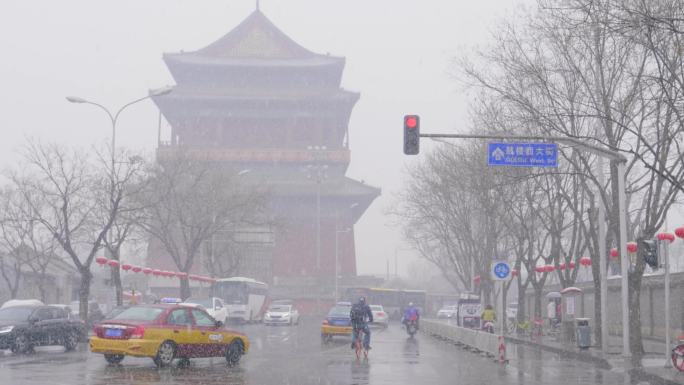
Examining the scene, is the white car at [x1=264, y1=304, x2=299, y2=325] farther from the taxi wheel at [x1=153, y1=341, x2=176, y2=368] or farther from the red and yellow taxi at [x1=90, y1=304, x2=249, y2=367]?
the taxi wheel at [x1=153, y1=341, x2=176, y2=368]

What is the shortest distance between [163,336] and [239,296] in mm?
35251

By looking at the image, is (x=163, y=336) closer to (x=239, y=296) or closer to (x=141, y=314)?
(x=141, y=314)

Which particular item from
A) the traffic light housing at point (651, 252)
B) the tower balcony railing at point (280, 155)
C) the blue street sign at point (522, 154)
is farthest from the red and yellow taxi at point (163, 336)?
the tower balcony railing at point (280, 155)

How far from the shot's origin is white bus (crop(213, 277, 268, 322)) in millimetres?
52812

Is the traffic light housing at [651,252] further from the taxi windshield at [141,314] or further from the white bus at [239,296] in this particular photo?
the white bus at [239,296]

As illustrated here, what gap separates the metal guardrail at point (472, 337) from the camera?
24.2 m

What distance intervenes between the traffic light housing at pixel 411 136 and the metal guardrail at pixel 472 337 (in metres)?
6.26

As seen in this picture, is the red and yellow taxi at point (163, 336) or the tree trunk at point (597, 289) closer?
the red and yellow taxi at point (163, 336)

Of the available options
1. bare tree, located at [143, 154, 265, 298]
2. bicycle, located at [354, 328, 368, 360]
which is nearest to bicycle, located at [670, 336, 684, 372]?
bicycle, located at [354, 328, 368, 360]

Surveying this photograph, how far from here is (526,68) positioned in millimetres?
23688

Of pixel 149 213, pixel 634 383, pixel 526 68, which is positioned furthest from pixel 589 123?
pixel 149 213

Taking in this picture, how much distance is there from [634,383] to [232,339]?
8.46 metres

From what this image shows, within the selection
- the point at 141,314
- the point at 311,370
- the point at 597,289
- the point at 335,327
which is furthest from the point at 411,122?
the point at 335,327

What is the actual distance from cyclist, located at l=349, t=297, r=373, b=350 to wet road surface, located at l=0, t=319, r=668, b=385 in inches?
19.1
